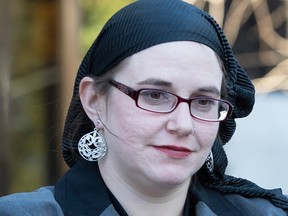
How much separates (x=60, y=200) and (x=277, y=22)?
3777 millimetres

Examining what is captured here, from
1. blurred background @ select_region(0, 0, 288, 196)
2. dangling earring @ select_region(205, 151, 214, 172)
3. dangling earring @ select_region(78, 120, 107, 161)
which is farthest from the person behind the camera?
blurred background @ select_region(0, 0, 288, 196)

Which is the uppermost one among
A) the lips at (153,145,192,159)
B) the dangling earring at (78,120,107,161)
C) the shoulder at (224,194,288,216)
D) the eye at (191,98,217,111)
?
the eye at (191,98,217,111)

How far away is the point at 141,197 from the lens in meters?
2.46

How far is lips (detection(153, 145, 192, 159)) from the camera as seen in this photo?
233cm

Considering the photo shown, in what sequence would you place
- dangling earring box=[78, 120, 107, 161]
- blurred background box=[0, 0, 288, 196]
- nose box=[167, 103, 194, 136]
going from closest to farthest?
nose box=[167, 103, 194, 136]
dangling earring box=[78, 120, 107, 161]
blurred background box=[0, 0, 288, 196]

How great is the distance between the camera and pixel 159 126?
7.56ft

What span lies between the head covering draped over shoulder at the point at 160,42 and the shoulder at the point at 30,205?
288mm

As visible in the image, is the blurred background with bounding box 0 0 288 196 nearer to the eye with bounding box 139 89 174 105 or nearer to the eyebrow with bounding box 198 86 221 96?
the eyebrow with bounding box 198 86 221 96

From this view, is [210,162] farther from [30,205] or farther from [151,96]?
[30,205]

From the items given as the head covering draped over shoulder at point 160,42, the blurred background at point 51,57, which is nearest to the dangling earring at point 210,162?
the head covering draped over shoulder at point 160,42

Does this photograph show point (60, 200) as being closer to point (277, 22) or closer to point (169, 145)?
point (169, 145)

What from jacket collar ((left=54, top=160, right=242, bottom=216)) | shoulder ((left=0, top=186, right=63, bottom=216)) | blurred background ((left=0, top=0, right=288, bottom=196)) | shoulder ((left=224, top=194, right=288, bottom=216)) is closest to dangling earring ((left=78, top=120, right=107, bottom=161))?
jacket collar ((left=54, top=160, right=242, bottom=216))

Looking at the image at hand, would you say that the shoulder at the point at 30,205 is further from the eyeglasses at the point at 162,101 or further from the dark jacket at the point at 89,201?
the eyeglasses at the point at 162,101

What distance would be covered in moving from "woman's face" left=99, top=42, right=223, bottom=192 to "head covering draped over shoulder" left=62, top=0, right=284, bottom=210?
42mm
